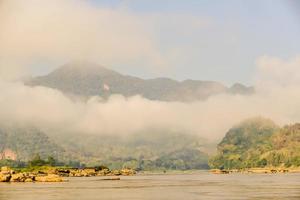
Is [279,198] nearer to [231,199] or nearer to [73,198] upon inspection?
[231,199]

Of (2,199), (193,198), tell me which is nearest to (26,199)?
(2,199)

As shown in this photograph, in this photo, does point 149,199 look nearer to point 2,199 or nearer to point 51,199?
point 51,199

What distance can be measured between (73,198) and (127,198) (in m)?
10.9

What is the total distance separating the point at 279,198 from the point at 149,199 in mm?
24519

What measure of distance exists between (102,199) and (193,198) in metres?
18.0

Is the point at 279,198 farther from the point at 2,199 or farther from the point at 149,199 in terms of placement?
the point at 2,199

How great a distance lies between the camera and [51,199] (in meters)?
110

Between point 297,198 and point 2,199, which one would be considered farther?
point 2,199

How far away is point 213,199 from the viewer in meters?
106

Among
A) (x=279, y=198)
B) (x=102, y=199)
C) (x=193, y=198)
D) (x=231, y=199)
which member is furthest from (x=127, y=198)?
(x=279, y=198)

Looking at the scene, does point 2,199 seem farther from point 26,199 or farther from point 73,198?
point 73,198

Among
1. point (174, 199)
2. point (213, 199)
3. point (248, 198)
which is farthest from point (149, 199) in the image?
point (248, 198)

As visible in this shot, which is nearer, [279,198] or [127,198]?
[279,198]

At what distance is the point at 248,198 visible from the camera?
107m
